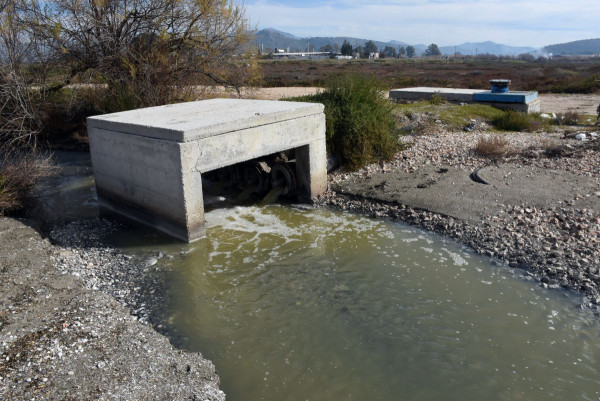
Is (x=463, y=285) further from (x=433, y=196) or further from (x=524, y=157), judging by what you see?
(x=524, y=157)

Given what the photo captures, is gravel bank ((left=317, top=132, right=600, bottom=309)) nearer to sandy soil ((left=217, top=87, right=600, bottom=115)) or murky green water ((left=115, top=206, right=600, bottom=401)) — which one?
murky green water ((left=115, top=206, right=600, bottom=401))

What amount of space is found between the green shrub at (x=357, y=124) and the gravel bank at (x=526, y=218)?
0.39 m

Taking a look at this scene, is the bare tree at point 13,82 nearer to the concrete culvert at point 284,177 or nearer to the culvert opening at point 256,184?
the culvert opening at point 256,184

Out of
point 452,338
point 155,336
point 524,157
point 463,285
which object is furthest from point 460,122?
point 155,336

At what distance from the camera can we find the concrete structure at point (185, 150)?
7.79 metres

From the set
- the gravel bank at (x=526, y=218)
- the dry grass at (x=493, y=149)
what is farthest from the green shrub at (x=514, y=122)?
the dry grass at (x=493, y=149)

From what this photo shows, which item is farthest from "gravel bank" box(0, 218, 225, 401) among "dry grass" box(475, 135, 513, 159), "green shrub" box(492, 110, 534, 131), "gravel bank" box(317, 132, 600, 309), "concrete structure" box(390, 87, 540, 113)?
"concrete structure" box(390, 87, 540, 113)

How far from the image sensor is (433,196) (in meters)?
9.27

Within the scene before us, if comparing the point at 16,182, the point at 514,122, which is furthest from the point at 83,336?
the point at 514,122

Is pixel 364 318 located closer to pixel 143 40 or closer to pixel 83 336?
pixel 83 336

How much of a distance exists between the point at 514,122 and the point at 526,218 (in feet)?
27.6

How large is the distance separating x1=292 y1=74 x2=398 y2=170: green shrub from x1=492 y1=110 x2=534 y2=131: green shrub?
5.38 metres

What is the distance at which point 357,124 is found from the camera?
1101cm

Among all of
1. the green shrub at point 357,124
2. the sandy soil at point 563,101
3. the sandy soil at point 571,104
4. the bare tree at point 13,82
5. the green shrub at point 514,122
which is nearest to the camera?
the green shrub at point 357,124
